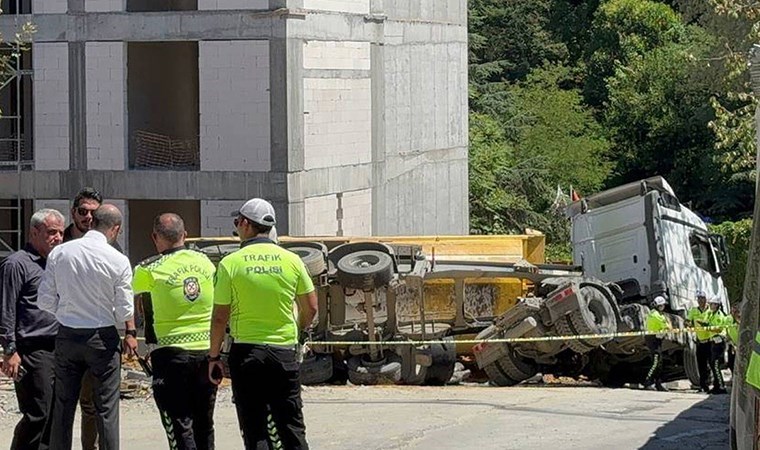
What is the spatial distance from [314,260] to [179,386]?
25.5ft

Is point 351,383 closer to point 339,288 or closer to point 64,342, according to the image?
point 339,288

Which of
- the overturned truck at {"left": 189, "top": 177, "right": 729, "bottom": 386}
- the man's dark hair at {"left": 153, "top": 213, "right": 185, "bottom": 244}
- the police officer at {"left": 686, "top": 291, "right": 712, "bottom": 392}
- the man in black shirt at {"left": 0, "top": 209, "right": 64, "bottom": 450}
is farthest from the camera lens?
the police officer at {"left": 686, "top": 291, "right": 712, "bottom": 392}

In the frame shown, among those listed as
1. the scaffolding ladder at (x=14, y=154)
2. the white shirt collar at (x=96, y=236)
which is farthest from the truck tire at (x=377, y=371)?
the scaffolding ladder at (x=14, y=154)

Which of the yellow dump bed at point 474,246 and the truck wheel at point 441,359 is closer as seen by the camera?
the truck wheel at point 441,359

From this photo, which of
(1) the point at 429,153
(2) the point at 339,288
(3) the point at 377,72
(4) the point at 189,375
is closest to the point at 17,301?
(4) the point at 189,375

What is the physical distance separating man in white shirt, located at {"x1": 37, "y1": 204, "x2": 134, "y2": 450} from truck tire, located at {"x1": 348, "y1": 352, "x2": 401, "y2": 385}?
26.2ft

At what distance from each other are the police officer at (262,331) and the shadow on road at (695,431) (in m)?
3.63

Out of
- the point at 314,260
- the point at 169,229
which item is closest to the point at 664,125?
the point at 314,260

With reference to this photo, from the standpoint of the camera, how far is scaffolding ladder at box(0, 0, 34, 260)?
1137 inches

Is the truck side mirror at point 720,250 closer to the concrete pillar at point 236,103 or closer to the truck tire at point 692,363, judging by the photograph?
the truck tire at point 692,363

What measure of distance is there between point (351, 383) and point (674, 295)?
454 cm

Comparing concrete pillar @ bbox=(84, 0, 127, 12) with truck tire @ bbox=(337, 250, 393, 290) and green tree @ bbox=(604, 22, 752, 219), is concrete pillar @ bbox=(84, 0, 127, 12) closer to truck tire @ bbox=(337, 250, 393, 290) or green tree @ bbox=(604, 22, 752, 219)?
truck tire @ bbox=(337, 250, 393, 290)

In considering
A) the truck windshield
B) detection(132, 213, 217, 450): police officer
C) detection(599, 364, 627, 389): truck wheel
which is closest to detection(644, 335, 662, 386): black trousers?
detection(599, 364, 627, 389): truck wheel

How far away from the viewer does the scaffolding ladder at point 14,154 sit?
2888cm
